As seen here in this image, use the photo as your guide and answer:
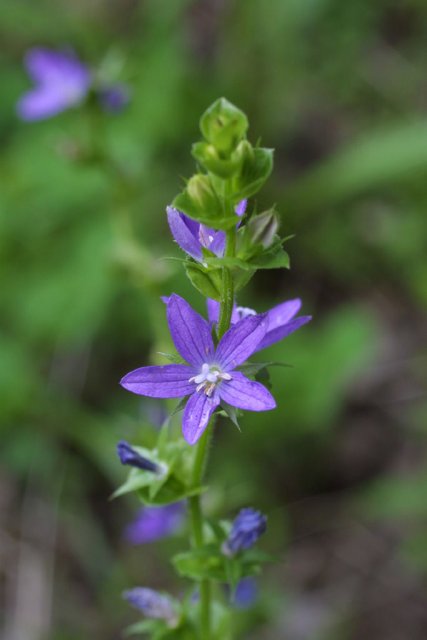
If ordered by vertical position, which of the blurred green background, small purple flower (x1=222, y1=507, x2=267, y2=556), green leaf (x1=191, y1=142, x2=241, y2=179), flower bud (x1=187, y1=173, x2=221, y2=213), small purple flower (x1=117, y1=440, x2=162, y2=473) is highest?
the blurred green background

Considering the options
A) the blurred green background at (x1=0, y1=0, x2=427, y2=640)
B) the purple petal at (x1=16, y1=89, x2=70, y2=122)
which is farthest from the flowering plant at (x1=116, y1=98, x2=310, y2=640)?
the purple petal at (x1=16, y1=89, x2=70, y2=122)

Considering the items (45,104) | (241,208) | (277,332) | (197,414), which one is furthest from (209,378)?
(45,104)

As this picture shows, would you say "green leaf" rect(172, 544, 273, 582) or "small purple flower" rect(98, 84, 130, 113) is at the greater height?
"small purple flower" rect(98, 84, 130, 113)

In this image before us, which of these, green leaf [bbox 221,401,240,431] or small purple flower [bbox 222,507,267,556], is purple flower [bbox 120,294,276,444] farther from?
small purple flower [bbox 222,507,267,556]

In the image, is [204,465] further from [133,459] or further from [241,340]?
[241,340]

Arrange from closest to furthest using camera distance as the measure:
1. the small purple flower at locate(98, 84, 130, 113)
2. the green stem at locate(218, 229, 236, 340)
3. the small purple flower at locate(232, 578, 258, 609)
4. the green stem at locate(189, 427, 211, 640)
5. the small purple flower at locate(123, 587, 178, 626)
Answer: the green stem at locate(218, 229, 236, 340)
the green stem at locate(189, 427, 211, 640)
the small purple flower at locate(123, 587, 178, 626)
the small purple flower at locate(232, 578, 258, 609)
the small purple flower at locate(98, 84, 130, 113)

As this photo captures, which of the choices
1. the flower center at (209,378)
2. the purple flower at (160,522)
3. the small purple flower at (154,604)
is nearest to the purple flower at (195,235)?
the flower center at (209,378)

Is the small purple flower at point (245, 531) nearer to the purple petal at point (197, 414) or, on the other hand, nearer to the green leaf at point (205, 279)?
the purple petal at point (197, 414)
